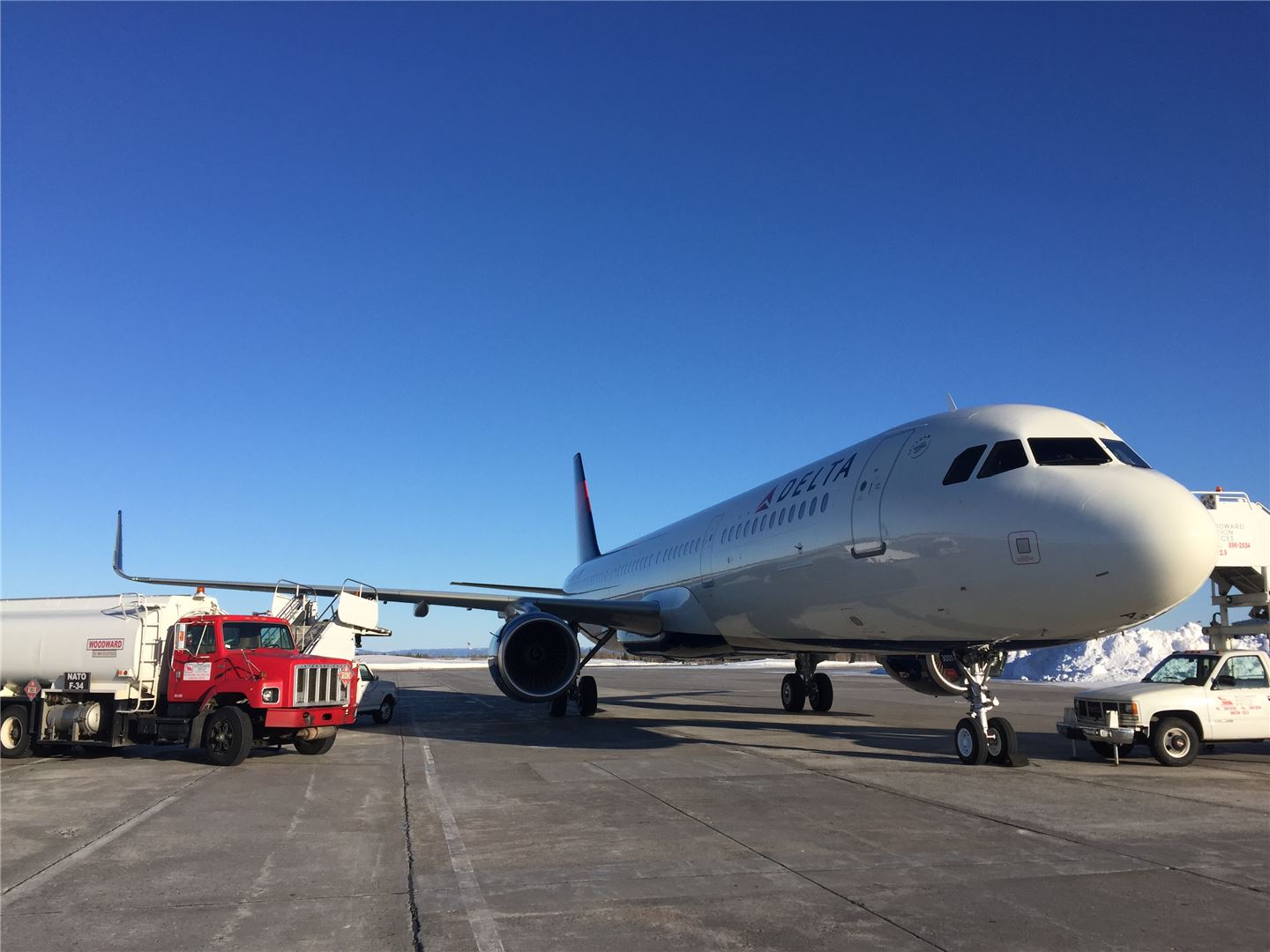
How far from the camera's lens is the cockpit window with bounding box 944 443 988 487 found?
405 inches

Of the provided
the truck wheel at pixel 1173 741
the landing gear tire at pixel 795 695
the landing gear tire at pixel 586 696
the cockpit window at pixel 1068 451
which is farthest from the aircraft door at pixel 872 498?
the landing gear tire at pixel 795 695

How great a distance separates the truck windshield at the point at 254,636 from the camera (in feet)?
41.7

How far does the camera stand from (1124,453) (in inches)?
396

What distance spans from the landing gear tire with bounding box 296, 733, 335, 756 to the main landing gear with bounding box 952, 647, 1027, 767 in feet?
28.9

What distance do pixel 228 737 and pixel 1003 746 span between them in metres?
10.1

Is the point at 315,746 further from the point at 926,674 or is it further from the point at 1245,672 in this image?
the point at 1245,672

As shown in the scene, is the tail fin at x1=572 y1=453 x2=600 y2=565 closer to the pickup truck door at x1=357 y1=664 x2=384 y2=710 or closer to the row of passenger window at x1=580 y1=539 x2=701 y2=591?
the row of passenger window at x1=580 y1=539 x2=701 y2=591

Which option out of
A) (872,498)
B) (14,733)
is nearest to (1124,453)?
(872,498)

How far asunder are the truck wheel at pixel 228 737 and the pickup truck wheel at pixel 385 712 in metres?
6.59

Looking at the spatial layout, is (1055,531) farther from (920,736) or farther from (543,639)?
(543,639)

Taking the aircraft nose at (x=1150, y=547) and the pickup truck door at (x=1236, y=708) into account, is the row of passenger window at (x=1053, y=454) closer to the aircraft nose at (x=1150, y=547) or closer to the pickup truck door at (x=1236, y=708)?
the aircraft nose at (x=1150, y=547)

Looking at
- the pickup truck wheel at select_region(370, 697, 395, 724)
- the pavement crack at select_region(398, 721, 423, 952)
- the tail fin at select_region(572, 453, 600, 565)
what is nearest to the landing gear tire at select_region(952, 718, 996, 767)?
the pavement crack at select_region(398, 721, 423, 952)

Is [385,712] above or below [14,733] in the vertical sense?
below

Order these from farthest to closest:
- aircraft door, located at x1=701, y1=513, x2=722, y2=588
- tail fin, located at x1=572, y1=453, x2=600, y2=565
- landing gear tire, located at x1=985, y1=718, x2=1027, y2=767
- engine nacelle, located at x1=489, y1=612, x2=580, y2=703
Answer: tail fin, located at x1=572, y1=453, x2=600, y2=565 → aircraft door, located at x1=701, y1=513, x2=722, y2=588 → engine nacelle, located at x1=489, y1=612, x2=580, y2=703 → landing gear tire, located at x1=985, y1=718, x2=1027, y2=767
